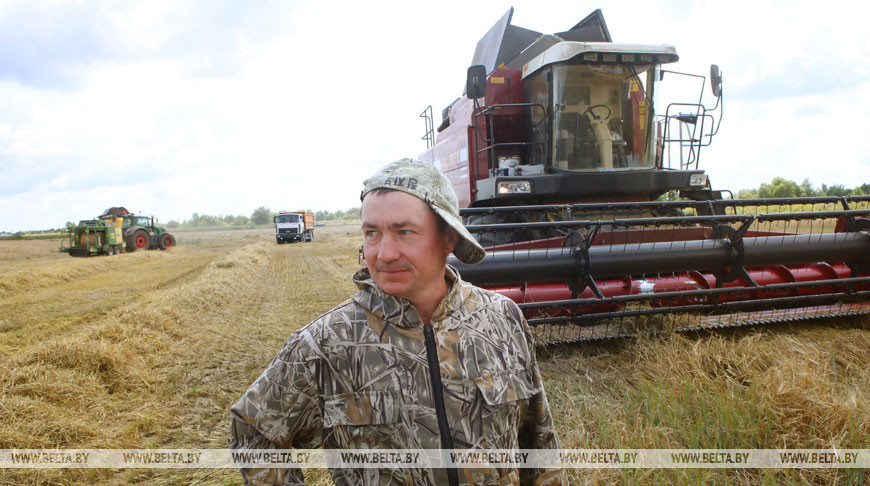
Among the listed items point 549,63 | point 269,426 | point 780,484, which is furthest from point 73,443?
point 549,63

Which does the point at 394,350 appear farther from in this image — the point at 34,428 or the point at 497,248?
the point at 34,428

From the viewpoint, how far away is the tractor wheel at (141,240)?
83.8ft

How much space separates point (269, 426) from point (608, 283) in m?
3.56

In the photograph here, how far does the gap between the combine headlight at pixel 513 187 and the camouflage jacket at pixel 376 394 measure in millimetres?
4011

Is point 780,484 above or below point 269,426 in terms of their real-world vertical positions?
below

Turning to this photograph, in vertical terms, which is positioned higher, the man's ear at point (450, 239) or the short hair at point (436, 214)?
the short hair at point (436, 214)

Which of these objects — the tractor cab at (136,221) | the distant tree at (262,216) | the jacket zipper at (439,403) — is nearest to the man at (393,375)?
the jacket zipper at (439,403)

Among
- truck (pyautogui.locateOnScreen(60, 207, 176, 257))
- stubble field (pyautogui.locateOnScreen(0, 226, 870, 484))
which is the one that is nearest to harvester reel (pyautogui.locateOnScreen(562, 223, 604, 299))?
stubble field (pyautogui.locateOnScreen(0, 226, 870, 484))

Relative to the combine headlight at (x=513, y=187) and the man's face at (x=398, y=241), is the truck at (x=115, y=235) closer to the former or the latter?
the combine headlight at (x=513, y=187)

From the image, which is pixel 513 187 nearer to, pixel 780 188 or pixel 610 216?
pixel 610 216

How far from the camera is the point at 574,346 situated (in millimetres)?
4125

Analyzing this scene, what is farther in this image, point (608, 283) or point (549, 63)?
point (549, 63)

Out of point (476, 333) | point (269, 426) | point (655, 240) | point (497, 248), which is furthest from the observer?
point (655, 240)

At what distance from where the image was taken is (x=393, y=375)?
44.1 inches
